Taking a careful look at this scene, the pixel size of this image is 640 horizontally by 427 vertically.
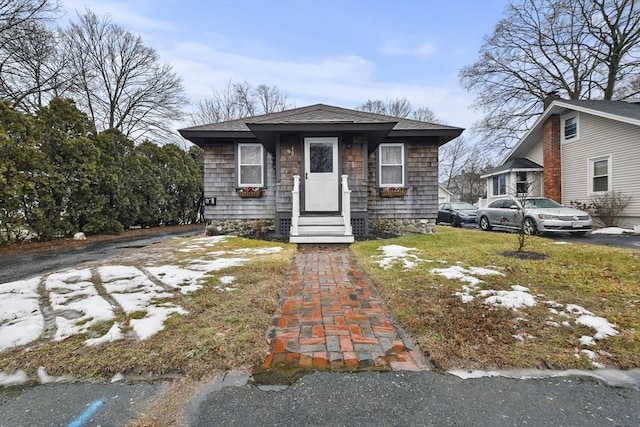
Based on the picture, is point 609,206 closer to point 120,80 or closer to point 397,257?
point 397,257

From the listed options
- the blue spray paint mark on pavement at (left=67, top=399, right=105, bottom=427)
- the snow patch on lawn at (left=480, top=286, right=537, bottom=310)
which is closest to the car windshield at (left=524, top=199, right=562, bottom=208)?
the snow patch on lawn at (left=480, top=286, right=537, bottom=310)

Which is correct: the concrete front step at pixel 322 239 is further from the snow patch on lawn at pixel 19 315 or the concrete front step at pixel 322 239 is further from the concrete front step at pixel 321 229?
the snow patch on lawn at pixel 19 315

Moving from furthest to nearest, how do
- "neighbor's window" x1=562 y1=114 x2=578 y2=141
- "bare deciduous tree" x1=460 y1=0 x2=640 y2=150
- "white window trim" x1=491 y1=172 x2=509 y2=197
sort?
"bare deciduous tree" x1=460 y1=0 x2=640 y2=150 → "white window trim" x1=491 y1=172 x2=509 y2=197 → "neighbor's window" x1=562 y1=114 x2=578 y2=141

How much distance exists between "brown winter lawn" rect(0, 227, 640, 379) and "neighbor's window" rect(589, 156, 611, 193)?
31.0 ft

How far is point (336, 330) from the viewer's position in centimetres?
251

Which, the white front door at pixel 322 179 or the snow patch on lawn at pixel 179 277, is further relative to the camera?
the white front door at pixel 322 179

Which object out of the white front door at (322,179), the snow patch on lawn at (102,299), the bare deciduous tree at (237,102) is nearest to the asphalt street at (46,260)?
the snow patch on lawn at (102,299)

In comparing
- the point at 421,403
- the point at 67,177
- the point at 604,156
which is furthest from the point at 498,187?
the point at 67,177

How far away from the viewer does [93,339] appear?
233 centimetres

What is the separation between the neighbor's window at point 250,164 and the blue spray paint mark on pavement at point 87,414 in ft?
24.4

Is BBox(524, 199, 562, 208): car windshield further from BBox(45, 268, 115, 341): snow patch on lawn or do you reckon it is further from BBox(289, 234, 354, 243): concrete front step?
BBox(45, 268, 115, 341): snow patch on lawn

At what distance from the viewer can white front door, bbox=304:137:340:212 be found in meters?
8.00

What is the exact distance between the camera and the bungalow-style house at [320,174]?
25.9 feet

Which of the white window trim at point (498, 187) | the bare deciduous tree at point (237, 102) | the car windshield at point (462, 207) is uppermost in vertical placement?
the bare deciduous tree at point (237, 102)
